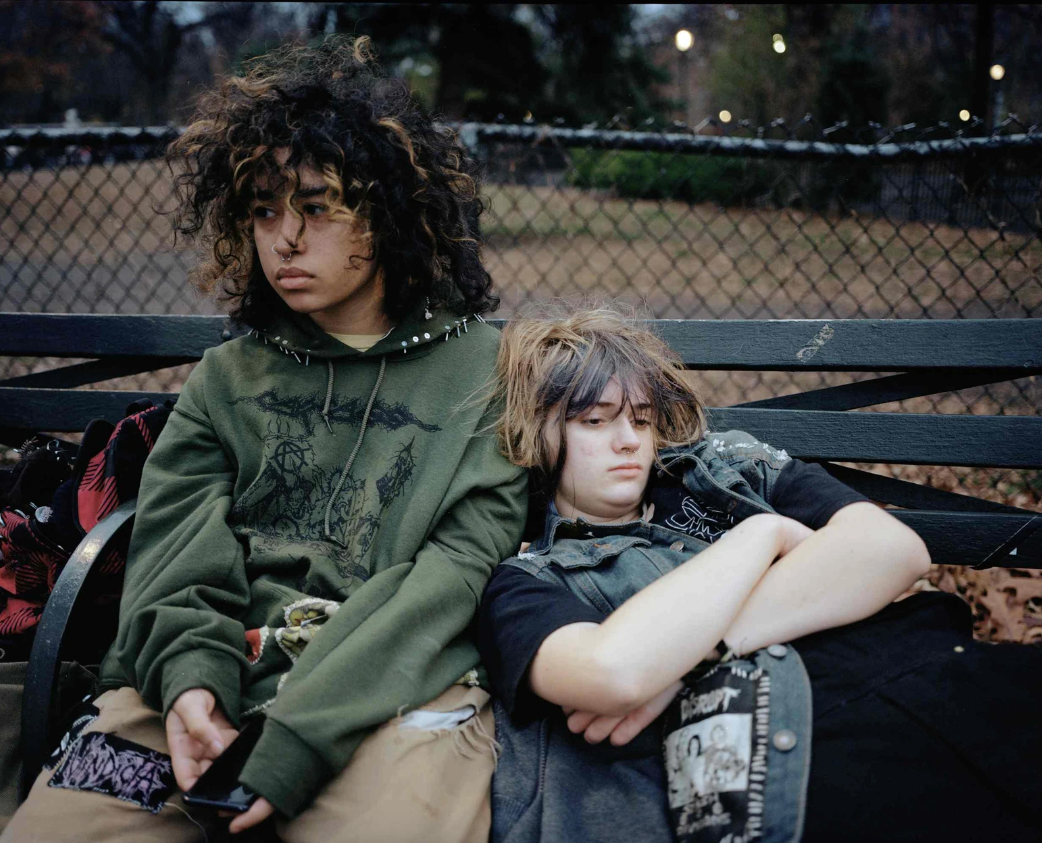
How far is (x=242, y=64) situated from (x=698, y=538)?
68.6 inches

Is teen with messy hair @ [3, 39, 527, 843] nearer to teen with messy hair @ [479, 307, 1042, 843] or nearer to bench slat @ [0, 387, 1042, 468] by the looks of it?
teen with messy hair @ [479, 307, 1042, 843]

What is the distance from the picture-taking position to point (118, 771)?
1681 millimetres

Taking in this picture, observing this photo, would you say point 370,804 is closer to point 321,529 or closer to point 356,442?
point 321,529

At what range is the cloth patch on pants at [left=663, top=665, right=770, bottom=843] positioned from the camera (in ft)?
4.86

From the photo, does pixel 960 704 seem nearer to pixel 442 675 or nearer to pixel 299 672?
pixel 442 675

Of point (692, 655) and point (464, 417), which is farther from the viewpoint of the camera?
point (464, 417)

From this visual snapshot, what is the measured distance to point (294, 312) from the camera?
2191mm

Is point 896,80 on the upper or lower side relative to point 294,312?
upper

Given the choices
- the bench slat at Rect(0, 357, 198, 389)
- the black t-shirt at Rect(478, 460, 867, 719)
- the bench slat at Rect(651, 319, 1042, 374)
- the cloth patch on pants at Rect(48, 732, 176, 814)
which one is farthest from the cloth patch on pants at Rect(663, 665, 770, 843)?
the bench slat at Rect(0, 357, 198, 389)

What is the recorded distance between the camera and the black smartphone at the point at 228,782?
1.50 metres

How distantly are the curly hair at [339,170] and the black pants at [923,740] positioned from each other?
1.29 m

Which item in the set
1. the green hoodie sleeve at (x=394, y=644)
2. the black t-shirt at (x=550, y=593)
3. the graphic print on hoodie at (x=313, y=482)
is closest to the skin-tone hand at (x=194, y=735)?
the green hoodie sleeve at (x=394, y=644)

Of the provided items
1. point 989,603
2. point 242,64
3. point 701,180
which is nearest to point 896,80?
point 701,180

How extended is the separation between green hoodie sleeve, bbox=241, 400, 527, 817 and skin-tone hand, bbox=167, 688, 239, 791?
0.48 feet
